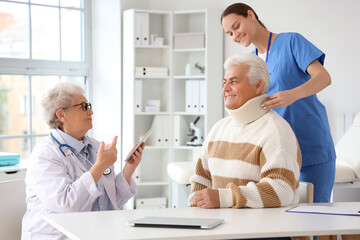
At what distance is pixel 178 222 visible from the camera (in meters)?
1.51

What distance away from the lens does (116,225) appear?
1.53m

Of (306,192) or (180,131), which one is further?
(180,131)

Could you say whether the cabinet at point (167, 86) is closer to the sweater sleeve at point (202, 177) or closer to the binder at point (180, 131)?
the binder at point (180, 131)

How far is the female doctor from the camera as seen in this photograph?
1.98 meters

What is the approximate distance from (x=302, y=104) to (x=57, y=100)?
3.49 feet

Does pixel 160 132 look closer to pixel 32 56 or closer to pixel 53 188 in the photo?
pixel 32 56

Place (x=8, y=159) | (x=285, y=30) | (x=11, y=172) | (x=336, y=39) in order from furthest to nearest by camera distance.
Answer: (x=285, y=30)
(x=336, y=39)
(x=8, y=159)
(x=11, y=172)

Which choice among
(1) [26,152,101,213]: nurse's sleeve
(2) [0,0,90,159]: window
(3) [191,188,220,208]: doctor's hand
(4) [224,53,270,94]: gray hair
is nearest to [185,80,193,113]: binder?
(2) [0,0,90,159]: window

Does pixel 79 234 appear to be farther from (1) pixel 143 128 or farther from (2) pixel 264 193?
(1) pixel 143 128

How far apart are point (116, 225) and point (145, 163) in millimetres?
3555

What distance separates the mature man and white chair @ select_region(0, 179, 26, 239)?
0.76 meters

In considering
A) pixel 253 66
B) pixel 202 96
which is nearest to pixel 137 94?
pixel 202 96

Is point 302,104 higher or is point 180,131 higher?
point 302,104

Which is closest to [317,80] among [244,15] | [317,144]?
[317,144]
